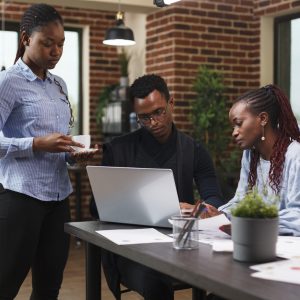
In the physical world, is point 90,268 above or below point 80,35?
below

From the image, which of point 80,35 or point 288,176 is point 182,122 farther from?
point 288,176

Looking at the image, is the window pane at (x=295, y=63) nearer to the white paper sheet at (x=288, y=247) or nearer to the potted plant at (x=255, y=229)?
the white paper sheet at (x=288, y=247)

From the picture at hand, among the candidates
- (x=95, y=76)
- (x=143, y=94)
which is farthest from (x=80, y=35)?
(x=143, y=94)

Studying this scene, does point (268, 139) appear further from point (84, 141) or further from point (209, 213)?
point (84, 141)

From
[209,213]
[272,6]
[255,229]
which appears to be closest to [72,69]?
[272,6]

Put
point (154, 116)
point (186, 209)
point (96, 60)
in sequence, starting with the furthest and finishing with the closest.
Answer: point (96, 60) → point (154, 116) → point (186, 209)

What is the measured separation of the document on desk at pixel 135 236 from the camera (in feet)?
5.55

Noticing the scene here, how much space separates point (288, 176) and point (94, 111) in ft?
16.2

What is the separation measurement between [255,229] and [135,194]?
0.55m

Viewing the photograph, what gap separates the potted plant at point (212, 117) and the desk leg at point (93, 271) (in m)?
3.36

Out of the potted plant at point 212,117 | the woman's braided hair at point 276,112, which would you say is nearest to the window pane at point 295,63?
the potted plant at point 212,117

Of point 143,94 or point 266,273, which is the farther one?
point 143,94

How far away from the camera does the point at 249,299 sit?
113 cm

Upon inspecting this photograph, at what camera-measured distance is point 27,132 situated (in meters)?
2.16
